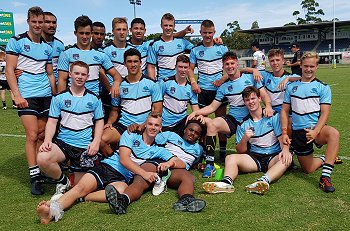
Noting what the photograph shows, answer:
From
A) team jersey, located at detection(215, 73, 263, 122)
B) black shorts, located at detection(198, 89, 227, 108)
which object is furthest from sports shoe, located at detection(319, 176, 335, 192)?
black shorts, located at detection(198, 89, 227, 108)

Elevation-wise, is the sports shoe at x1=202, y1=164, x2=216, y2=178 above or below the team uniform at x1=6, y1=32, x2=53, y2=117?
below

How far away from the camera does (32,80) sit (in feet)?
15.2

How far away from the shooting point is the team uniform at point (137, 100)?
4.86 meters

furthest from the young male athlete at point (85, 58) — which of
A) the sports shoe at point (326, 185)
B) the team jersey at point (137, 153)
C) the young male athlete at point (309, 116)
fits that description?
the sports shoe at point (326, 185)

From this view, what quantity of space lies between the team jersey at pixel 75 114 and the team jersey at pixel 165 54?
182cm

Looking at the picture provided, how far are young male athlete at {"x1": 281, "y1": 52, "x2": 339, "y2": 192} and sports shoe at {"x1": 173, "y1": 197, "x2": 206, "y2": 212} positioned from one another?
1422 mm

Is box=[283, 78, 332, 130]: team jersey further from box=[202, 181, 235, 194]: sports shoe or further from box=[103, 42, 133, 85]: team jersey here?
box=[103, 42, 133, 85]: team jersey

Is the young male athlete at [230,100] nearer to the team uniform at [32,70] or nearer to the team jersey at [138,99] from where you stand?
the team jersey at [138,99]

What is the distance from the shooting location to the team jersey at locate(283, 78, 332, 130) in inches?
174

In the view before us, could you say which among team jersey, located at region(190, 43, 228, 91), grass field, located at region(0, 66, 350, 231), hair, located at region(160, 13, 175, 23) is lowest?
grass field, located at region(0, 66, 350, 231)

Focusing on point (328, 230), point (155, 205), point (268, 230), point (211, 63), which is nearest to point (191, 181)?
point (155, 205)

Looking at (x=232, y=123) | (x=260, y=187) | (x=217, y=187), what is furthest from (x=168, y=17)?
(x=260, y=187)

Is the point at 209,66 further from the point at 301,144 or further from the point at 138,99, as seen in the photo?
the point at 301,144

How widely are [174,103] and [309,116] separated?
183cm
